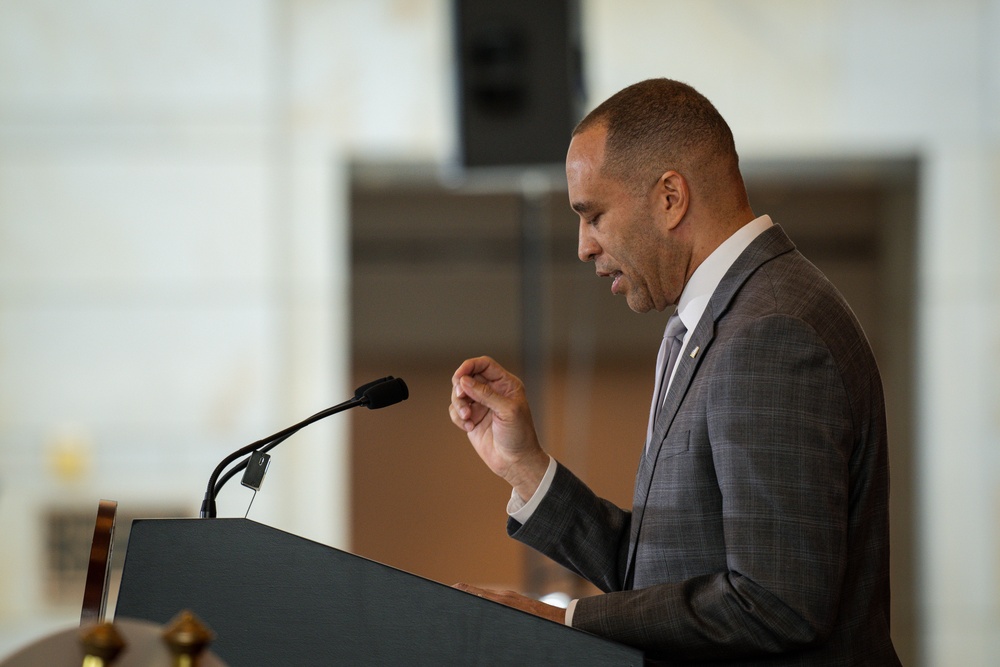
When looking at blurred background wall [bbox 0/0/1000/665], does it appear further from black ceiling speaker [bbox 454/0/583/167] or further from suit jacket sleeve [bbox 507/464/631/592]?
suit jacket sleeve [bbox 507/464/631/592]

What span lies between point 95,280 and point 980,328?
138 inches

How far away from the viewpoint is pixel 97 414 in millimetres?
4570

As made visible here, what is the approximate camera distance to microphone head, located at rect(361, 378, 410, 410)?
1.66 meters

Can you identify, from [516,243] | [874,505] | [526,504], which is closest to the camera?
[874,505]

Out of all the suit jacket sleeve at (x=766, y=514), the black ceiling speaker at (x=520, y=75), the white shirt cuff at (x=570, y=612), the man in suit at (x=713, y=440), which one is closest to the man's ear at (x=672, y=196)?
the man in suit at (x=713, y=440)

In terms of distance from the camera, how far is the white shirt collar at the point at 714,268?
63.1 inches

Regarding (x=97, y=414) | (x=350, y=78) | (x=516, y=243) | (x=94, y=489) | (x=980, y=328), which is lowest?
(x=94, y=489)

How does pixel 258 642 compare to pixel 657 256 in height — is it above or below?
below

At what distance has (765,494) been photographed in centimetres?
135

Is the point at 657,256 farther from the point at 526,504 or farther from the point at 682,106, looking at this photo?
the point at 526,504

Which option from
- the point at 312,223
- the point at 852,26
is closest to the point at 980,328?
the point at 852,26

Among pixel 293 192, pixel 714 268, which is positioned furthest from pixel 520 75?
pixel 714 268

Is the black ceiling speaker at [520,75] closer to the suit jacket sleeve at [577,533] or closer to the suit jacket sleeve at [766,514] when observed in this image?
the suit jacket sleeve at [577,533]

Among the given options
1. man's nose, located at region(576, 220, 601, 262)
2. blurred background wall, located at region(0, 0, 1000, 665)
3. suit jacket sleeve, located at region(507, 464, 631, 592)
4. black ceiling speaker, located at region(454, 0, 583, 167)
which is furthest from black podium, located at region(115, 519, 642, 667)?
blurred background wall, located at region(0, 0, 1000, 665)
